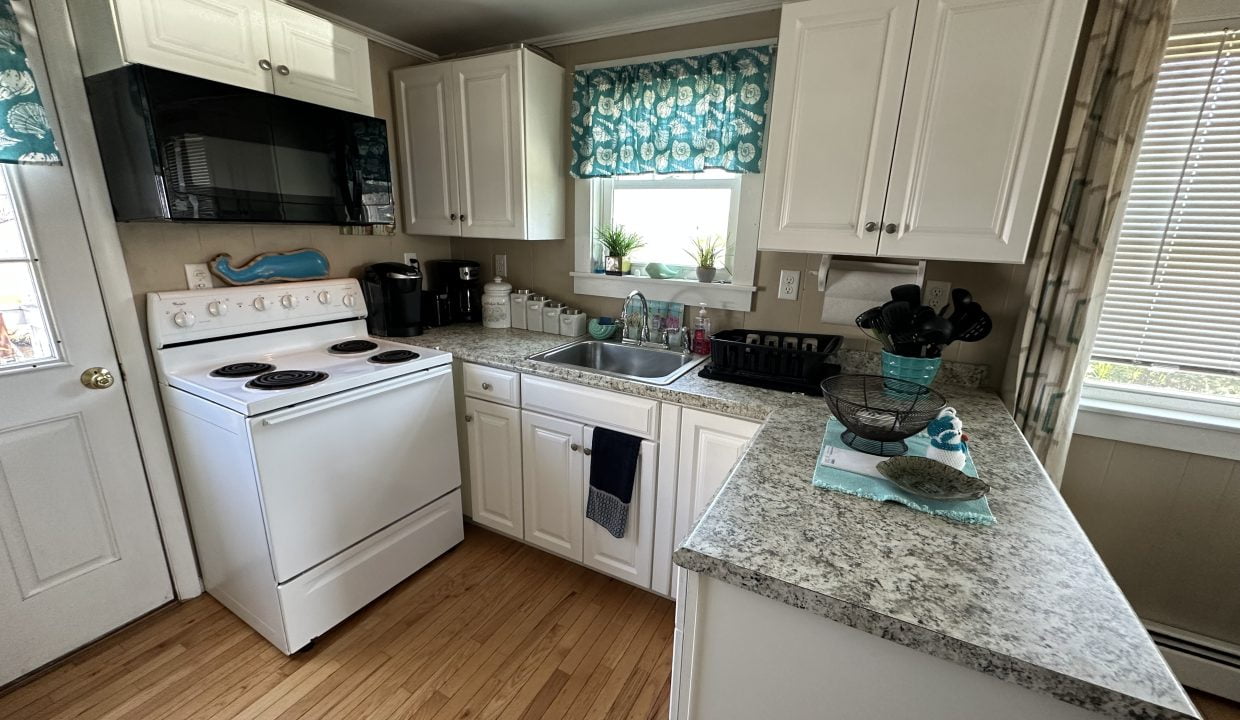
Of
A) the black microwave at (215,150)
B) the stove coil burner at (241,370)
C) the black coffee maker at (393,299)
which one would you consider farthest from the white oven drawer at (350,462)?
the black microwave at (215,150)

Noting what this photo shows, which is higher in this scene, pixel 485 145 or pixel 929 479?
pixel 485 145

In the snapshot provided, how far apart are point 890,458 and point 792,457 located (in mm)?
213

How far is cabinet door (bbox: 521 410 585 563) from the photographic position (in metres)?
1.93

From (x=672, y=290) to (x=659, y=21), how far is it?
3.63ft

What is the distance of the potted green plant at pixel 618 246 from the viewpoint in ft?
7.71

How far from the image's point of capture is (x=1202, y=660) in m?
1.61

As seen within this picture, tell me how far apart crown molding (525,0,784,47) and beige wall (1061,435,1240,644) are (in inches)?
76.5

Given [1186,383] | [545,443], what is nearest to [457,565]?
[545,443]

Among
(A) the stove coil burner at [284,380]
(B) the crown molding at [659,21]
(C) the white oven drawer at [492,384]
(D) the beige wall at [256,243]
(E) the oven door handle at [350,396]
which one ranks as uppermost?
(B) the crown molding at [659,21]

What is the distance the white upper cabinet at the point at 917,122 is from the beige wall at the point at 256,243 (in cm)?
187

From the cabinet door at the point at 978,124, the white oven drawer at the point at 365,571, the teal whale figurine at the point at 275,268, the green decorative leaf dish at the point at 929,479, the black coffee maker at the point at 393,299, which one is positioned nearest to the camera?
the green decorative leaf dish at the point at 929,479

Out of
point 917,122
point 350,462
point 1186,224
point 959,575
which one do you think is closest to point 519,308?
point 350,462

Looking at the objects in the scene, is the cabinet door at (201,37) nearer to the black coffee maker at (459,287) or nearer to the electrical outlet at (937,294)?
the black coffee maker at (459,287)

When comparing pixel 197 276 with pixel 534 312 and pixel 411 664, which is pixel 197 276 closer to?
pixel 534 312
